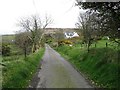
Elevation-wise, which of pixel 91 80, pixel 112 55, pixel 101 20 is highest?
pixel 101 20

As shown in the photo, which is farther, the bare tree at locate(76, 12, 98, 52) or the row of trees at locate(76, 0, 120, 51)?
the bare tree at locate(76, 12, 98, 52)

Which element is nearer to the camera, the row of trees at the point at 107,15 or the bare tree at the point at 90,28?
the row of trees at the point at 107,15

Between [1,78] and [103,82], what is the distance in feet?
19.6

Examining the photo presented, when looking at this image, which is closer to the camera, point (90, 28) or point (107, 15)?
A: point (107, 15)

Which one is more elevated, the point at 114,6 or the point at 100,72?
the point at 114,6

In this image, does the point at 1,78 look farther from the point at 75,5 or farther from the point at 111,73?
the point at 75,5

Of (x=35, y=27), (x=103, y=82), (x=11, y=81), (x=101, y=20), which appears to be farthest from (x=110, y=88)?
(x=35, y=27)

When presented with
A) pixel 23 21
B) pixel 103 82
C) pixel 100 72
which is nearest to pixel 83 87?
pixel 103 82

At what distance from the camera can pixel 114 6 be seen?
58.0 ft

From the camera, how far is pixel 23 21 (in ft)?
225

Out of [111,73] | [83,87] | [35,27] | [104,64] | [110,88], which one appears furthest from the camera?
[35,27]

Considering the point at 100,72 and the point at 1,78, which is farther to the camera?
the point at 100,72

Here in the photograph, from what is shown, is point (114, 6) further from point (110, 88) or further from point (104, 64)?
point (110, 88)

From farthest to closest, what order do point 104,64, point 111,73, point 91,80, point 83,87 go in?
point 104,64 < point 91,80 < point 111,73 < point 83,87
